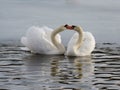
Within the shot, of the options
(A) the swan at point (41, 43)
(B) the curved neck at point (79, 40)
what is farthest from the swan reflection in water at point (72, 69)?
(A) the swan at point (41, 43)

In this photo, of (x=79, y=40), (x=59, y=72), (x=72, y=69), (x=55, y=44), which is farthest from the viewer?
(x=55, y=44)

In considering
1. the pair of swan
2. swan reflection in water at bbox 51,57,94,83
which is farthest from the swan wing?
swan reflection in water at bbox 51,57,94,83

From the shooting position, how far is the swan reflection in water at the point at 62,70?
42.4ft

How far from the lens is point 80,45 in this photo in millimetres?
22047

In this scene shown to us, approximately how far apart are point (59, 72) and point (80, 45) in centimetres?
723

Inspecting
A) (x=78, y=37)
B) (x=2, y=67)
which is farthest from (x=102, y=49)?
(x=2, y=67)

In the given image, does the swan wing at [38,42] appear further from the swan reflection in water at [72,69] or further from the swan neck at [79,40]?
the swan reflection in water at [72,69]

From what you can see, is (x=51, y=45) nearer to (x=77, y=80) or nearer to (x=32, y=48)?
(x=32, y=48)

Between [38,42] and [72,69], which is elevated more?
[38,42]

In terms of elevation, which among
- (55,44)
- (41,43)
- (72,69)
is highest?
(41,43)

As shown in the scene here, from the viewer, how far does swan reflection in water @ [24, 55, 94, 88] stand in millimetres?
12922

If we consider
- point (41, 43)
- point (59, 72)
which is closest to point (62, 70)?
point (59, 72)

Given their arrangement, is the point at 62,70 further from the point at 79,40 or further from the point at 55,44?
the point at 55,44

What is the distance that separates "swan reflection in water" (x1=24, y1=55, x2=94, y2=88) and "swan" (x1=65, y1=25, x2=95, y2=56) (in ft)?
3.63
